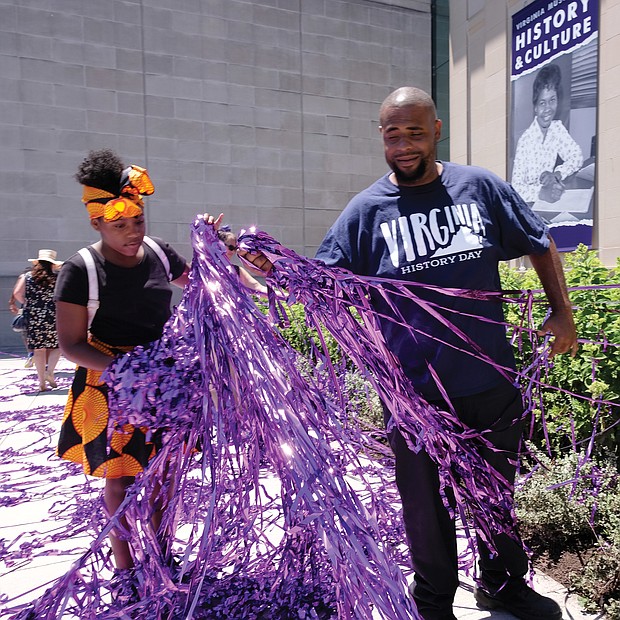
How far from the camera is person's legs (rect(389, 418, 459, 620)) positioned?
6.46 feet

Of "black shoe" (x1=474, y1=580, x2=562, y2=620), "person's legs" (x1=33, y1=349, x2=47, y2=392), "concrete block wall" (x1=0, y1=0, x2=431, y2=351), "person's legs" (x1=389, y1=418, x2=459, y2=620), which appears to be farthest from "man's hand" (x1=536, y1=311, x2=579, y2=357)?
"concrete block wall" (x1=0, y1=0, x2=431, y2=351)

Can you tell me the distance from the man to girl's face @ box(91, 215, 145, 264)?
27.2 inches

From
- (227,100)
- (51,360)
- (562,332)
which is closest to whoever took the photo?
(562,332)

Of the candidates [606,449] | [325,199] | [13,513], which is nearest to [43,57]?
[325,199]

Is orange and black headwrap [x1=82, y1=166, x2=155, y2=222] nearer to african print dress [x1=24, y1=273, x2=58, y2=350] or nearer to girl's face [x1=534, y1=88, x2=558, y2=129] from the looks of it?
african print dress [x1=24, y1=273, x2=58, y2=350]

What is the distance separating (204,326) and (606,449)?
7.58 ft

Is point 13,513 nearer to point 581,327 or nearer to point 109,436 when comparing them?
point 109,436

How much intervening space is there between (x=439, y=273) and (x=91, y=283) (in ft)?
4.07

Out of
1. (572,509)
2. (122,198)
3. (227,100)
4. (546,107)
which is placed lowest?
(572,509)

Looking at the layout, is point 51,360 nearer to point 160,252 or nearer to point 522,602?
point 160,252

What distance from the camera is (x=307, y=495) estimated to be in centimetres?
128

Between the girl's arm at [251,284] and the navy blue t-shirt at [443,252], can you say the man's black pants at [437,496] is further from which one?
the girl's arm at [251,284]

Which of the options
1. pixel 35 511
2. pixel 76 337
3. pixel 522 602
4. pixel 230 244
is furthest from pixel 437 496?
pixel 35 511

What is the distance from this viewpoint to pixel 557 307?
81.3 inches
